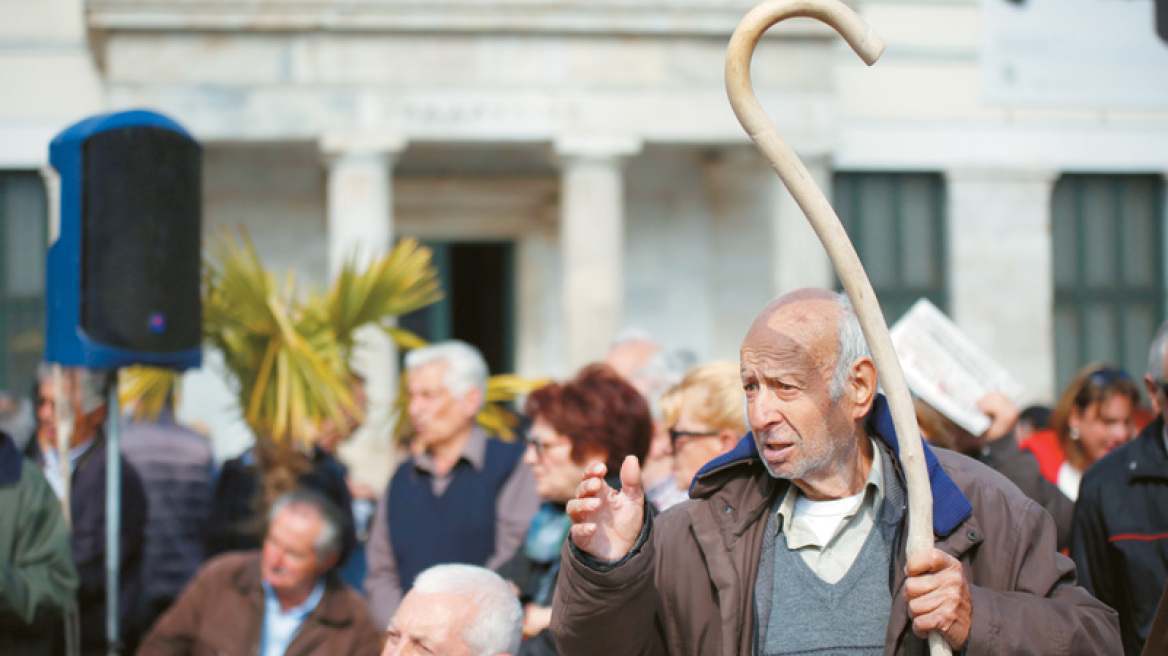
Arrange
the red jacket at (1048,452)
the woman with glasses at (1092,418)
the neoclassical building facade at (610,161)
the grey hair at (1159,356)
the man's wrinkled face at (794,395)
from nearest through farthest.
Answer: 1. the man's wrinkled face at (794,395)
2. the grey hair at (1159,356)
3. the woman with glasses at (1092,418)
4. the red jacket at (1048,452)
5. the neoclassical building facade at (610,161)

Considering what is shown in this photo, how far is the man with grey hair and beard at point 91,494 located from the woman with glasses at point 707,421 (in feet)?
8.38

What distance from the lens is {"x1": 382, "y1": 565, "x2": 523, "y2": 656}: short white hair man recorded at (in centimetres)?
311

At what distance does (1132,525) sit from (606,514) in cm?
215

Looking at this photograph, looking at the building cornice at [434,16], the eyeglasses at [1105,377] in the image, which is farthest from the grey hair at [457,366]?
A: the building cornice at [434,16]

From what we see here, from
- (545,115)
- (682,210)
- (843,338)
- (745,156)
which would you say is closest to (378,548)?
(843,338)

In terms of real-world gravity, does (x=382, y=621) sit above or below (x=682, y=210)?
below

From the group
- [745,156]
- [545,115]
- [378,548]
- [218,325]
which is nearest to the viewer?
[378,548]

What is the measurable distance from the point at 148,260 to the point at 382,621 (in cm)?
182

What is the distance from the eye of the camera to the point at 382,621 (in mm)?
4695

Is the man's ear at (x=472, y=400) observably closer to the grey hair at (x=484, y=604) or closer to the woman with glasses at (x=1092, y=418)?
the grey hair at (x=484, y=604)

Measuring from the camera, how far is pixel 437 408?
5.12 metres

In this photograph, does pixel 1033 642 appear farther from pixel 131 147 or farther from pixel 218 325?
pixel 218 325

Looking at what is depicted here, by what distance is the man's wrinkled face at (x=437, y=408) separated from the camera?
509cm

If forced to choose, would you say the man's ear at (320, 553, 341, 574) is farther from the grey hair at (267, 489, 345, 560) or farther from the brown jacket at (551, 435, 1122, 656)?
the brown jacket at (551, 435, 1122, 656)
